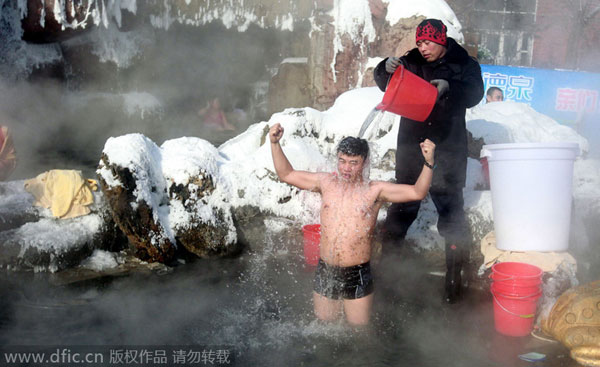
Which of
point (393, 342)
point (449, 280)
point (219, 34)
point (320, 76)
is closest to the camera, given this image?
point (393, 342)

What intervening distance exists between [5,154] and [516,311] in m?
5.41

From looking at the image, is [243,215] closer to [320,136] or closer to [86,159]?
[320,136]

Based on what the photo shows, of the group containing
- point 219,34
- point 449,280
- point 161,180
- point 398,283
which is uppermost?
point 219,34

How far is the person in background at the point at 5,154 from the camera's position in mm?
5312

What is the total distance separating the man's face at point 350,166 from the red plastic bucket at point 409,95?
0.47m

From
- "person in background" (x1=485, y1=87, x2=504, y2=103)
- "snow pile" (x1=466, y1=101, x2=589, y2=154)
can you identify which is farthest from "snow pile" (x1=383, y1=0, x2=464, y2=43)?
"snow pile" (x1=466, y1=101, x2=589, y2=154)

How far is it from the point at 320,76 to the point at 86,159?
4.52 metres

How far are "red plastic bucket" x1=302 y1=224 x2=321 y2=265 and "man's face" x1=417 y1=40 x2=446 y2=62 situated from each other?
75.5 inches

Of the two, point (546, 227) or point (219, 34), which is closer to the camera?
point (546, 227)

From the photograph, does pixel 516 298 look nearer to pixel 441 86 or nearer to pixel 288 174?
pixel 441 86

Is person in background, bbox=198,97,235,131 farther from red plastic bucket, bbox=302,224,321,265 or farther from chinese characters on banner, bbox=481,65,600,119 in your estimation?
red plastic bucket, bbox=302,224,321,265

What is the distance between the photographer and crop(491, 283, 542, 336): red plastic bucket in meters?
3.37

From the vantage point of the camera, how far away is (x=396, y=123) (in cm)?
610

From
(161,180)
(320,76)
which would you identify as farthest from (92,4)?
(161,180)
